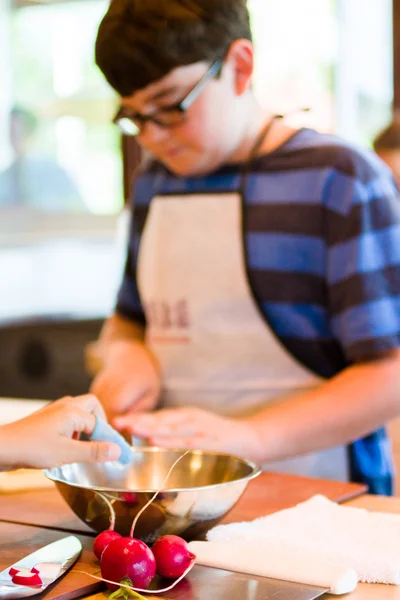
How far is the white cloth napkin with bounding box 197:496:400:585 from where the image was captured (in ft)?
3.15

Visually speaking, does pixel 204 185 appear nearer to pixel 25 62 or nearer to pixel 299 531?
pixel 299 531

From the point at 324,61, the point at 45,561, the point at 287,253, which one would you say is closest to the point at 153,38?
the point at 287,253

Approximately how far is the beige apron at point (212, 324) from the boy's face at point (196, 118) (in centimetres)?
10

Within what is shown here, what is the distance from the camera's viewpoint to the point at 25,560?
97 centimetres

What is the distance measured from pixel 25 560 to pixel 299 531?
30 cm

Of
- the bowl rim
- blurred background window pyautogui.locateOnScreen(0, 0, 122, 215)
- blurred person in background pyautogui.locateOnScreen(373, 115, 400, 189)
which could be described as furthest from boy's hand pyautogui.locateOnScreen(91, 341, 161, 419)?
blurred background window pyautogui.locateOnScreen(0, 0, 122, 215)

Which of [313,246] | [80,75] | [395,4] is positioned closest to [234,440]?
[313,246]

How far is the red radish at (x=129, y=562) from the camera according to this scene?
2.92ft

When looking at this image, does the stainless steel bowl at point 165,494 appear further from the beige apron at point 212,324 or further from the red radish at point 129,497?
the beige apron at point 212,324

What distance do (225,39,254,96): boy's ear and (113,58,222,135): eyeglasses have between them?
3 centimetres

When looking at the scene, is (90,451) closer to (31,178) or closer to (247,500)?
(247,500)

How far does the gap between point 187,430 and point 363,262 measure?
37 cm

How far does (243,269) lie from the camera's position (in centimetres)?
156

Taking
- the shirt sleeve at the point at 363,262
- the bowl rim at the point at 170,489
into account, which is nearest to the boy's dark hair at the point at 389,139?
the shirt sleeve at the point at 363,262
